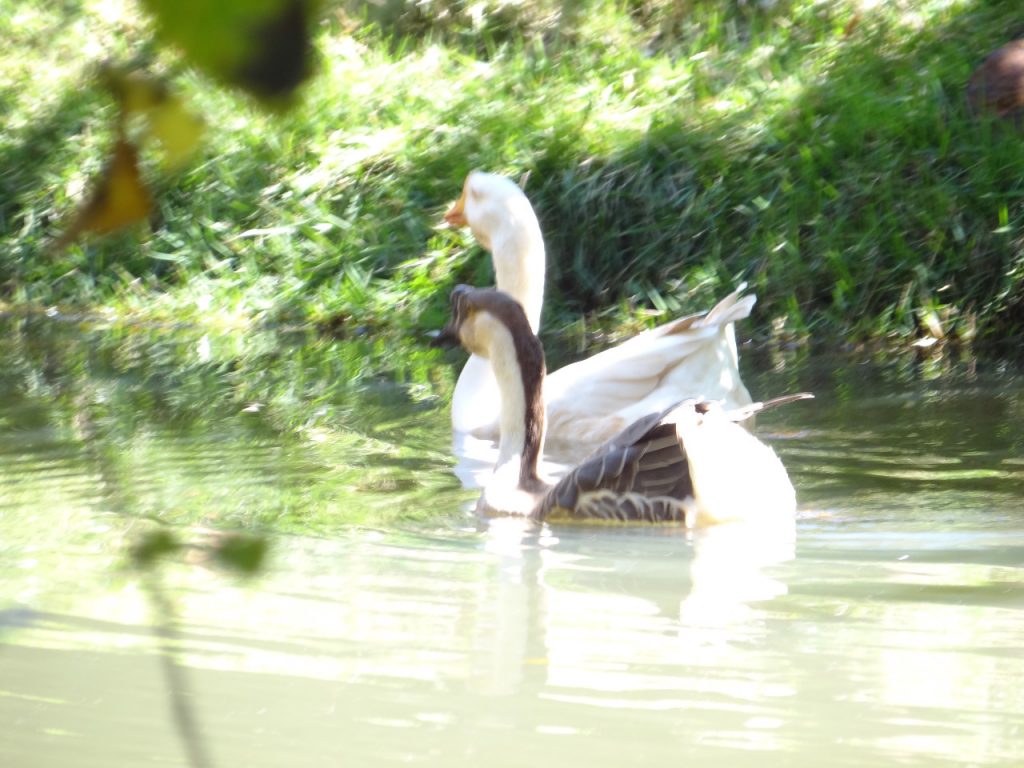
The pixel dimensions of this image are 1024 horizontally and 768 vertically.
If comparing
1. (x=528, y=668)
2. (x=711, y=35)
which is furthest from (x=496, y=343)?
(x=711, y=35)

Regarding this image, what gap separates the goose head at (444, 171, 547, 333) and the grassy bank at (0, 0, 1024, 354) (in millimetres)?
2191

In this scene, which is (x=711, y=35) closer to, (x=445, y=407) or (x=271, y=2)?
(x=445, y=407)

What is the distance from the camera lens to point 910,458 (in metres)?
5.68

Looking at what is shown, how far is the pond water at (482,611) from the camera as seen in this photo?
2.63 m

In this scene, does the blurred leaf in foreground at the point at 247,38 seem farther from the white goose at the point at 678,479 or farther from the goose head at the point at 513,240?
the goose head at the point at 513,240

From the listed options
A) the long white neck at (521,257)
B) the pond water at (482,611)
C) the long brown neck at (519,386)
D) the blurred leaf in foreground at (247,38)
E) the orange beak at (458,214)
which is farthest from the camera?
the orange beak at (458,214)

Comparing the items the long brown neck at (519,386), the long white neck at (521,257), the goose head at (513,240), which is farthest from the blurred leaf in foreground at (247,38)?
the long white neck at (521,257)

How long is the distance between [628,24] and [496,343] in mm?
6873

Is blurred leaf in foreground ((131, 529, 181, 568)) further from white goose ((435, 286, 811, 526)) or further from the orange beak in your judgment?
A: the orange beak

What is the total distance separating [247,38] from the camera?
79 cm

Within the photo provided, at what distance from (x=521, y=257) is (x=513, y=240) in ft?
0.29

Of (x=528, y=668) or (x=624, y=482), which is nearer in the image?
(x=528, y=668)

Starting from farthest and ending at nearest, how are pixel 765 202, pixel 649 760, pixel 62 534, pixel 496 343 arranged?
pixel 765 202, pixel 496 343, pixel 62 534, pixel 649 760

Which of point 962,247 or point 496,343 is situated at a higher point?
point 962,247
